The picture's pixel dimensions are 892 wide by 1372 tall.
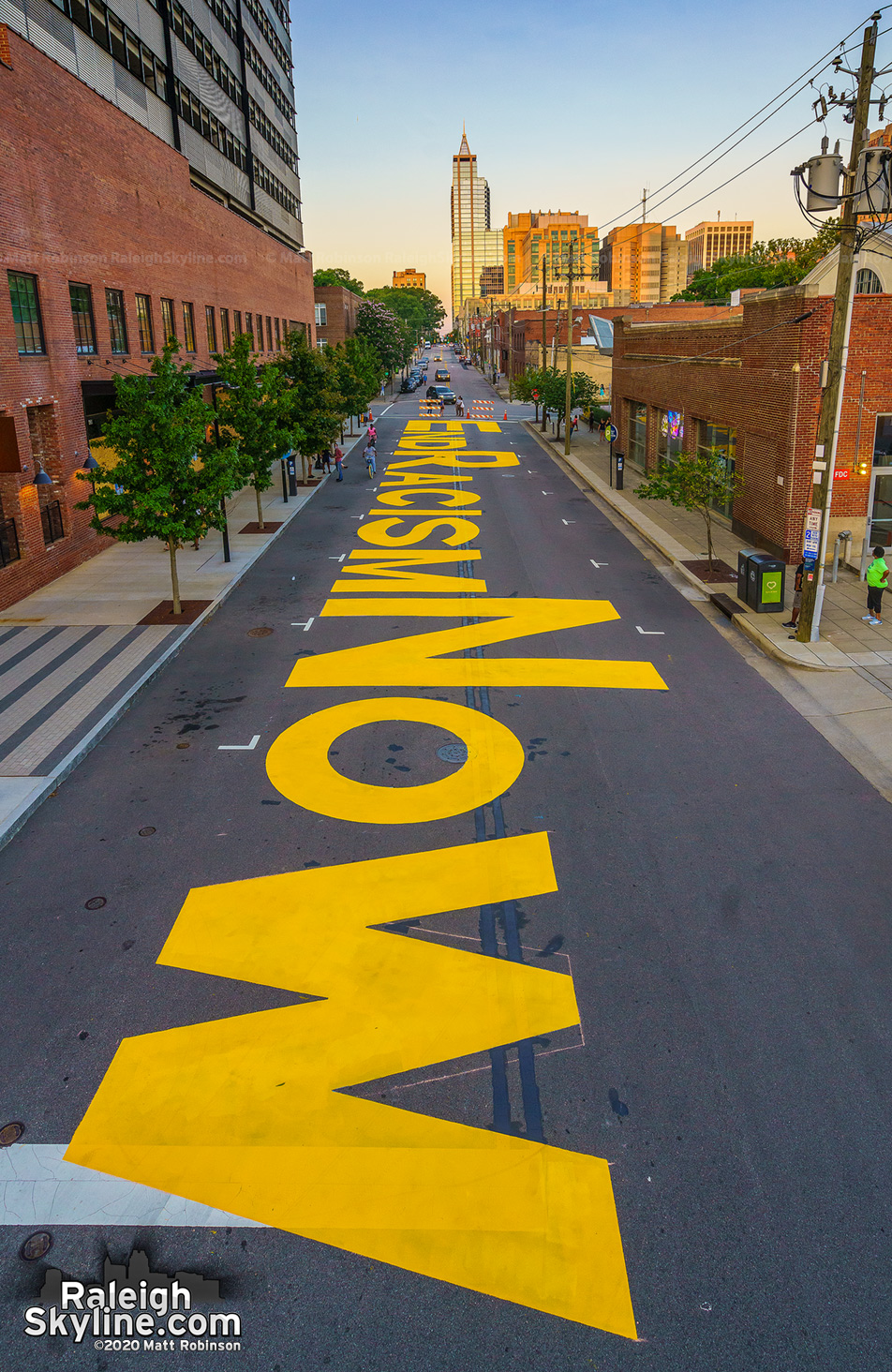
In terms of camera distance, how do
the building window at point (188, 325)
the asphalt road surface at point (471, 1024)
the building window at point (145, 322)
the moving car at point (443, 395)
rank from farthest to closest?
the moving car at point (443, 395), the building window at point (188, 325), the building window at point (145, 322), the asphalt road surface at point (471, 1024)

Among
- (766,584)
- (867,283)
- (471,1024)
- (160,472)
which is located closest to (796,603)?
(766,584)

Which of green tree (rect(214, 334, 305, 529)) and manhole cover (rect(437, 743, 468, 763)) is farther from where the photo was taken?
green tree (rect(214, 334, 305, 529))

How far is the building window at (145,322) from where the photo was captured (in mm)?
30547

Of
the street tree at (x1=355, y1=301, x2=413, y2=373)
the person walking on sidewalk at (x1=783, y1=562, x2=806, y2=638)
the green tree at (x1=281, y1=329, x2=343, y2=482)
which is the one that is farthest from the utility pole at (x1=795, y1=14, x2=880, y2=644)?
the street tree at (x1=355, y1=301, x2=413, y2=373)

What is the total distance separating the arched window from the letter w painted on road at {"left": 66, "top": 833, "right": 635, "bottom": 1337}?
20.0 metres

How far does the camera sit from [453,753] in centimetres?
1249

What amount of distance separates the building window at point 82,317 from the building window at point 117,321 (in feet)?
4.86

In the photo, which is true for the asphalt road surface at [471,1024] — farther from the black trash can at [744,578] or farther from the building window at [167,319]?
the building window at [167,319]

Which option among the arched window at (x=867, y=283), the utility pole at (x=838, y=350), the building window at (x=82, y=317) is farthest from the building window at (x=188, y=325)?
the utility pole at (x=838, y=350)

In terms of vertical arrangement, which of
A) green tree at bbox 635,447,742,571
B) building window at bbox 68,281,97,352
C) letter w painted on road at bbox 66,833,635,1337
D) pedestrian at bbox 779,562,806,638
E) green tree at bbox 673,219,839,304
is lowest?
letter w painted on road at bbox 66,833,635,1337

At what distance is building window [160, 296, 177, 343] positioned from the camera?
33.0m

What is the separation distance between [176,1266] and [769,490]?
21.8 meters

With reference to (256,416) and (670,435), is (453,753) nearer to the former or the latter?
(256,416)

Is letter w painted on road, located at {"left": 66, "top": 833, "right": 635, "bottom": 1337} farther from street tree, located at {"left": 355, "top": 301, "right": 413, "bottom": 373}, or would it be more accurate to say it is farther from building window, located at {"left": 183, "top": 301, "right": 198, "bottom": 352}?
street tree, located at {"left": 355, "top": 301, "right": 413, "bottom": 373}
